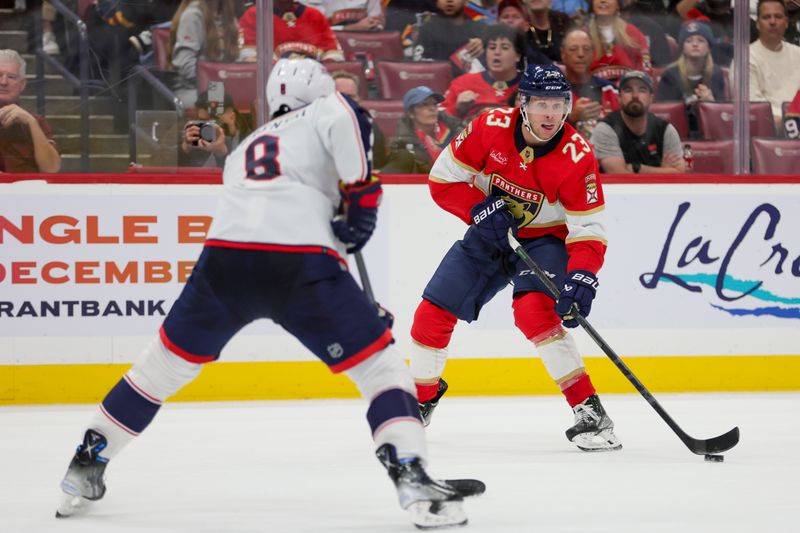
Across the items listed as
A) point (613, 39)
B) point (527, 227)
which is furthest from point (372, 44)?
point (527, 227)

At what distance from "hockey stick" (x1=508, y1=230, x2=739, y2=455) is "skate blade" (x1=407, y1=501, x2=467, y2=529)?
3.99 feet

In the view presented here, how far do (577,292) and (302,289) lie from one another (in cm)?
130

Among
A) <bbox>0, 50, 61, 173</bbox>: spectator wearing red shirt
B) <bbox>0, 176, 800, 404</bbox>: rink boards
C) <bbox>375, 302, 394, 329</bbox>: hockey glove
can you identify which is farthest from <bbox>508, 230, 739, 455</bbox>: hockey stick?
<bbox>0, 50, 61, 173</bbox>: spectator wearing red shirt

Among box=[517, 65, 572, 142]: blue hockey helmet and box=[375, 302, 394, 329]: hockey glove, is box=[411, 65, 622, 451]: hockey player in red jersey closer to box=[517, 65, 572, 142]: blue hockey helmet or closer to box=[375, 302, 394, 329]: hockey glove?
box=[517, 65, 572, 142]: blue hockey helmet

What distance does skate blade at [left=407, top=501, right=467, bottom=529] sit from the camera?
279 centimetres

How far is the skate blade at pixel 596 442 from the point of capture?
408 centimetres

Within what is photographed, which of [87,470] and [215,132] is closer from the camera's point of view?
[87,470]

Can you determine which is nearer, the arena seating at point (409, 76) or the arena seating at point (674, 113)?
the arena seating at point (409, 76)

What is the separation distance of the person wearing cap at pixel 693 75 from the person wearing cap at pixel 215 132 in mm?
2030

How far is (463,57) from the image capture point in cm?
570

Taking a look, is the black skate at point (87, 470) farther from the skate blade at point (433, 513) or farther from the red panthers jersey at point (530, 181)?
the red panthers jersey at point (530, 181)

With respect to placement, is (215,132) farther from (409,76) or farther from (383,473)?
(383,473)

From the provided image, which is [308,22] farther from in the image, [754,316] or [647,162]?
[754,316]

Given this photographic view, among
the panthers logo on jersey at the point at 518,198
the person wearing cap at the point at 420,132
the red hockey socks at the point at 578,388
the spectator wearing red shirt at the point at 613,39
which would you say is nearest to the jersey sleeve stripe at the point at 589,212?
the panthers logo on jersey at the point at 518,198
